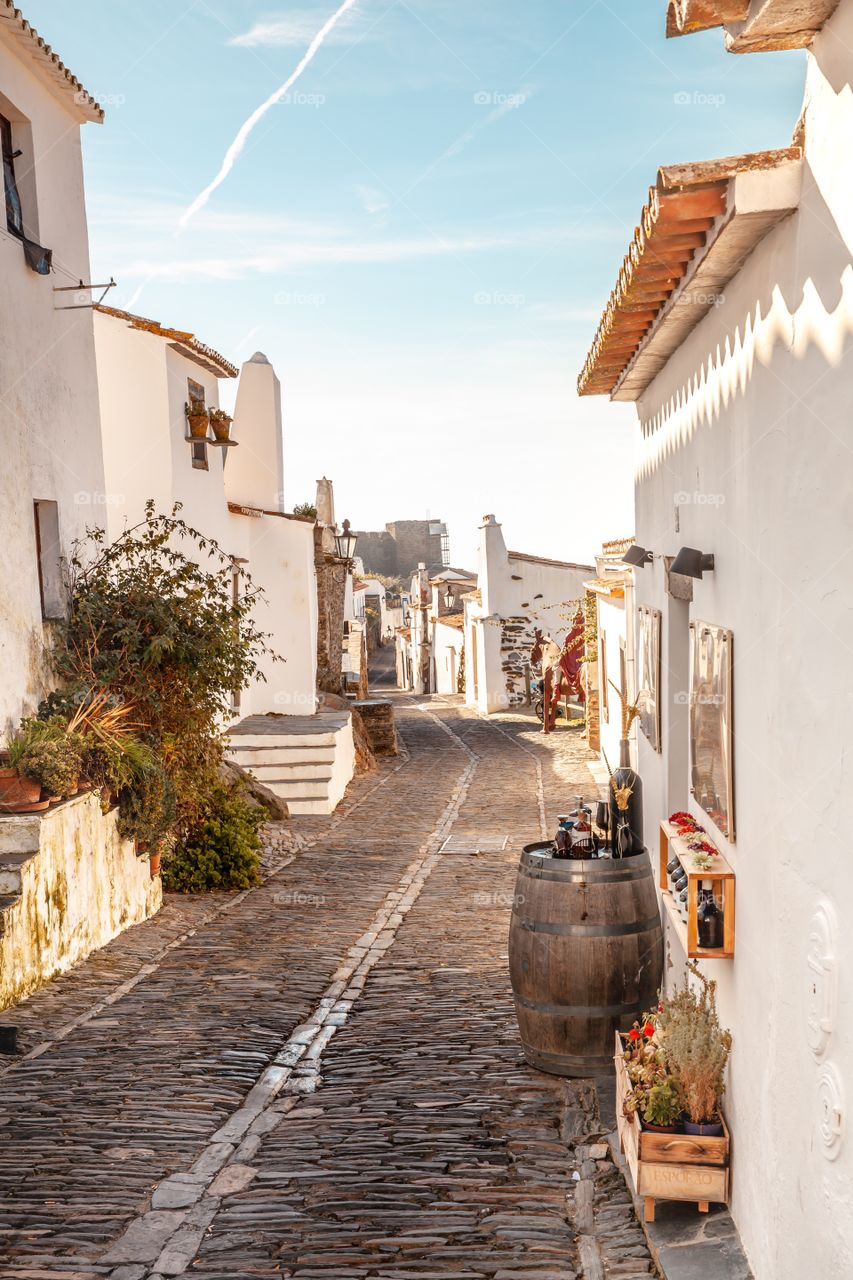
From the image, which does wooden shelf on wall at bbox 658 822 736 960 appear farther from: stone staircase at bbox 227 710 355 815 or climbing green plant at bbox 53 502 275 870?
stone staircase at bbox 227 710 355 815

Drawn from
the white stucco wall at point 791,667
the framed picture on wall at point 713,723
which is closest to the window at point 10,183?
the white stucco wall at point 791,667

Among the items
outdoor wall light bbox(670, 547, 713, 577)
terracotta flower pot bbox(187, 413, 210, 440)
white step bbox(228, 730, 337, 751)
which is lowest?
white step bbox(228, 730, 337, 751)

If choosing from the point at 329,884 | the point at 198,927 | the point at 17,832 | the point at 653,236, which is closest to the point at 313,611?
the point at 329,884

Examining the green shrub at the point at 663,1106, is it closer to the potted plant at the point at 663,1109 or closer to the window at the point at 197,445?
the potted plant at the point at 663,1109

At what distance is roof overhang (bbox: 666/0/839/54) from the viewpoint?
2975mm

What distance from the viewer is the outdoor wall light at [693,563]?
493 cm

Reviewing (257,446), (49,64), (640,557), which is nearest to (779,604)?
(640,557)

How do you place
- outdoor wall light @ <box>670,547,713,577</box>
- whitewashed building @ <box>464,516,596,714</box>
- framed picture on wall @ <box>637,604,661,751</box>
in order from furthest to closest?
whitewashed building @ <box>464,516,596,714</box> → framed picture on wall @ <box>637,604,661,751</box> → outdoor wall light @ <box>670,547,713,577</box>

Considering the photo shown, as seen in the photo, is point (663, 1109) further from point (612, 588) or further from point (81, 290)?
point (612, 588)

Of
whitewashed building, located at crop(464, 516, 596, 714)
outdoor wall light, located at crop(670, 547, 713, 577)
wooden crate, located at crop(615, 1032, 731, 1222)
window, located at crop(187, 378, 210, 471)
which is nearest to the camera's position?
wooden crate, located at crop(615, 1032, 731, 1222)

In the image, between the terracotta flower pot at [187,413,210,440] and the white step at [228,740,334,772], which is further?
the white step at [228,740,334,772]

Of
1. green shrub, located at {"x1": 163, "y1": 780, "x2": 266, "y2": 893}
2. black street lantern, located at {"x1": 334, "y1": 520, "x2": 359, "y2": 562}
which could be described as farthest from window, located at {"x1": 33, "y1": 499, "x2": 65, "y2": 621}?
black street lantern, located at {"x1": 334, "y1": 520, "x2": 359, "y2": 562}

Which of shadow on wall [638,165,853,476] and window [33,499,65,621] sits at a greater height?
shadow on wall [638,165,853,476]

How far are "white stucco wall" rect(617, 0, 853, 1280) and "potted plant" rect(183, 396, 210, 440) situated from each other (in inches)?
431
